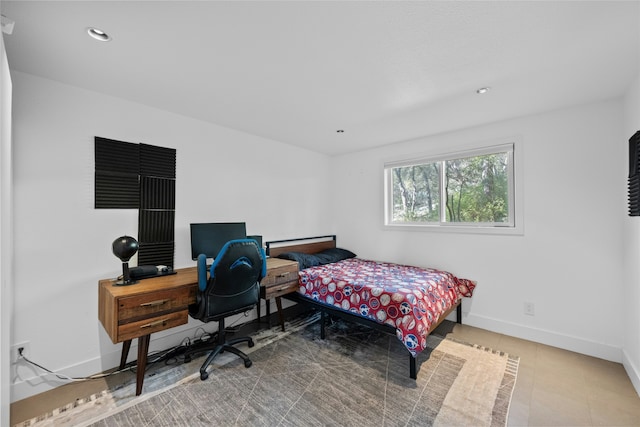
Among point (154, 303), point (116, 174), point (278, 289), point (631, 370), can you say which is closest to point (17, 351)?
point (154, 303)

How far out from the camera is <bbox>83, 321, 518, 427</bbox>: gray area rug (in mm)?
1710

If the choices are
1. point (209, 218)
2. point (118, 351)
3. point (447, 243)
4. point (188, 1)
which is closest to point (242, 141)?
point (209, 218)

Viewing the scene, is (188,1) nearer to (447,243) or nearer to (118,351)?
(118,351)

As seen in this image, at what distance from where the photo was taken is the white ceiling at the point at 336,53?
1.35m

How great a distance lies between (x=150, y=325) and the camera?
1.93m

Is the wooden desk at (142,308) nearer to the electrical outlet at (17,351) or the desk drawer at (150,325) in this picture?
the desk drawer at (150,325)

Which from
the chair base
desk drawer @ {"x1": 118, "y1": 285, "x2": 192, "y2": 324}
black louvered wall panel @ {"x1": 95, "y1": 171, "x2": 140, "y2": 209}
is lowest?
the chair base

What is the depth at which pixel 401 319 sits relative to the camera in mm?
2170

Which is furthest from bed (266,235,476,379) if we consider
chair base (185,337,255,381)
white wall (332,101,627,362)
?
chair base (185,337,255,381)

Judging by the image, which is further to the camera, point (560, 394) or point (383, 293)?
point (383, 293)

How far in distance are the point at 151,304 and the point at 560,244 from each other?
11.9 ft

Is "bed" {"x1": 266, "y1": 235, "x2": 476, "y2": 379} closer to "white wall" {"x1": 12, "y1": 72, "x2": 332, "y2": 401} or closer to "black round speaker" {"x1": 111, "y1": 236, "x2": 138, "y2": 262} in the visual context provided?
"white wall" {"x1": 12, "y1": 72, "x2": 332, "y2": 401}

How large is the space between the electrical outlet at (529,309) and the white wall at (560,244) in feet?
0.13

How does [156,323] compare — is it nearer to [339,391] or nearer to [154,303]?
[154,303]
